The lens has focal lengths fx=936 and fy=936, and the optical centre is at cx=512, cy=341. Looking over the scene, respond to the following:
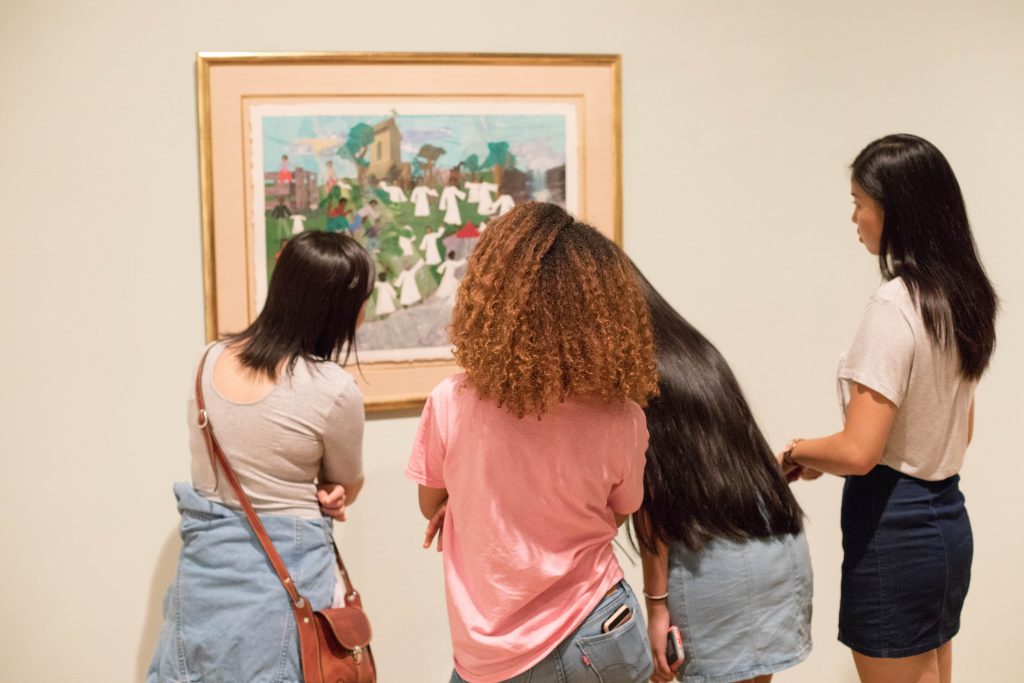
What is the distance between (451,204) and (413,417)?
59cm

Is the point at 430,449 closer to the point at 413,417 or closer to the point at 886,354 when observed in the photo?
the point at 886,354

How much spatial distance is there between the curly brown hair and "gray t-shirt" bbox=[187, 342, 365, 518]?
0.47 metres

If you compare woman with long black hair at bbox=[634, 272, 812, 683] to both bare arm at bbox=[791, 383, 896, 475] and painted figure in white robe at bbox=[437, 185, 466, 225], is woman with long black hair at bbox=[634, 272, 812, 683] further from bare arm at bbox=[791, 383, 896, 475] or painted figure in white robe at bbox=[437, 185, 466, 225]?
painted figure in white robe at bbox=[437, 185, 466, 225]

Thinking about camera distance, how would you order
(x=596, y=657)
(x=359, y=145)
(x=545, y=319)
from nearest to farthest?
(x=545, y=319) < (x=596, y=657) < (x=359, y=145)

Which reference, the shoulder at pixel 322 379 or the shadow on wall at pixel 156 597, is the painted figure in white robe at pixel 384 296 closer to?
the shoulder at pixel 322 379

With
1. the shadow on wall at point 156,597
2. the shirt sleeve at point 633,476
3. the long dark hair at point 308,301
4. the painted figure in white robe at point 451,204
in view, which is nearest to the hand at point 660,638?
the shirt sleeve at point 633,476

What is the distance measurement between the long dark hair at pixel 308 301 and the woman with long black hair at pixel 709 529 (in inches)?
23.0

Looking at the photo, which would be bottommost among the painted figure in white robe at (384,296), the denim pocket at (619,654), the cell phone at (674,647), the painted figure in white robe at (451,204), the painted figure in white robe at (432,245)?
the cell phone at (674,647)

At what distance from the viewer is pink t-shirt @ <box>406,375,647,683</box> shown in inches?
58.4

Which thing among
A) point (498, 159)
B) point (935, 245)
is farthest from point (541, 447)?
point (498, 159)

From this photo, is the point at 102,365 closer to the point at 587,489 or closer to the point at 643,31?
the point at 587,489

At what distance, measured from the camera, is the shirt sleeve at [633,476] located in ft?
5.08

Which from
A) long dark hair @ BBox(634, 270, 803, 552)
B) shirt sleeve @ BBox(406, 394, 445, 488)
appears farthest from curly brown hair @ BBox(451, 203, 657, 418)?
long dark hair @ BBox(634, 270, 803, 552)

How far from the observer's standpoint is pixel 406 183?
2.47m
